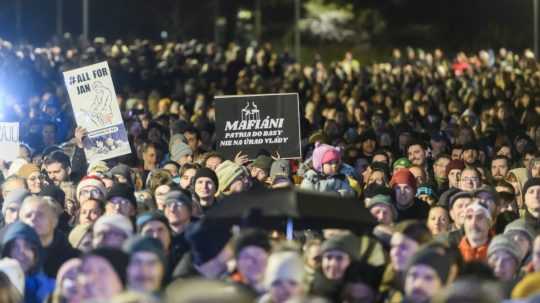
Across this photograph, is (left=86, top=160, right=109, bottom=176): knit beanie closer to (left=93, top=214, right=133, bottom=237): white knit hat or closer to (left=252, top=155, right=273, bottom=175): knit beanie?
(left=252, top=155, right=273, bottom=175): knit beanie

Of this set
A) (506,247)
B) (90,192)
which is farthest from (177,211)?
(506,247)

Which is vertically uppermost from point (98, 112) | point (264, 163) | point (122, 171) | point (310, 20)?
point (310, 20)

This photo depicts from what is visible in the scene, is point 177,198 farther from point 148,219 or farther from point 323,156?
point 323,156

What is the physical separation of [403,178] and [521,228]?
10.5 feet

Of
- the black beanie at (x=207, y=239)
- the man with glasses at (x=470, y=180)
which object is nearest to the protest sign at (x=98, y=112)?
the man with glasses at (x=470, y=180)

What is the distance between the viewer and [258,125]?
2205cm

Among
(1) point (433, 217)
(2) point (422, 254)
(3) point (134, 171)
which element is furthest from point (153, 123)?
(2) point (422, 254)

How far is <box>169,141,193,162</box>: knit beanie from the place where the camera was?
74.0ft

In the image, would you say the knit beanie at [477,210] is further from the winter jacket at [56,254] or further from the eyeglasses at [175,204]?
the winter jacket at [56,254]

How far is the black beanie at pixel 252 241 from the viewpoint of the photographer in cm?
1312

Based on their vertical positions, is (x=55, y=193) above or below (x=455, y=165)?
below

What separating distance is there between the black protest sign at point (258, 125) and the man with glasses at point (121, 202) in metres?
5.02

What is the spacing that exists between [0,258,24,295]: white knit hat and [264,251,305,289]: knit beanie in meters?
2.32

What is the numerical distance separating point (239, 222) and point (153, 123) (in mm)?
11418
